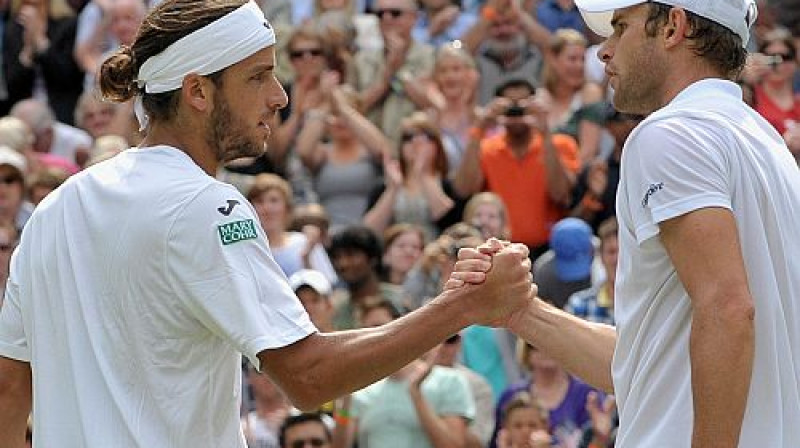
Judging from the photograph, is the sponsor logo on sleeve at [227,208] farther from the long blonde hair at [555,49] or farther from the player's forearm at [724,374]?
the long blonde hair at [555,49]

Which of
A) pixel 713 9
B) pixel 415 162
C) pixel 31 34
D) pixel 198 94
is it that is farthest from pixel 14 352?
pixel 31 34

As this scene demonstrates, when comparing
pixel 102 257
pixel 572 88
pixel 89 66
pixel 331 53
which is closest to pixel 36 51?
pixel 89 66

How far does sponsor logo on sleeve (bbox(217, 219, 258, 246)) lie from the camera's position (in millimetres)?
4676

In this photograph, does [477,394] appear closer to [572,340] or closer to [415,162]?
[415,162]

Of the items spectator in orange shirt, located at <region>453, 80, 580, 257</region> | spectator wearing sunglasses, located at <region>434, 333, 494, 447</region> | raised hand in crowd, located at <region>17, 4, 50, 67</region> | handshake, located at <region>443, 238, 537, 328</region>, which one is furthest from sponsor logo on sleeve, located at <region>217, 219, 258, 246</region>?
raised hand in crowd, located at <region>17, 4, 50, 67</region>

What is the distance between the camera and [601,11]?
16.1 ft

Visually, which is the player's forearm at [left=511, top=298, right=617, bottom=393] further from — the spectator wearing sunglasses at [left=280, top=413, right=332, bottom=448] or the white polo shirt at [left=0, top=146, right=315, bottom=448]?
the spectator wearing sunglasses at [left=280, top=413, right=332, bottom=448]

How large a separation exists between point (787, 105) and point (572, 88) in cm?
144

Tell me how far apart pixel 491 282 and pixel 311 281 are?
5722 mm

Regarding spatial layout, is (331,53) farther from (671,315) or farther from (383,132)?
(671,315)

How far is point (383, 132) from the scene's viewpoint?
13539 mm

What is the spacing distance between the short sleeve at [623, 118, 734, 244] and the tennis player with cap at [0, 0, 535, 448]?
2.03ft

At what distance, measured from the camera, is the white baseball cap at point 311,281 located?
10680 millimetres

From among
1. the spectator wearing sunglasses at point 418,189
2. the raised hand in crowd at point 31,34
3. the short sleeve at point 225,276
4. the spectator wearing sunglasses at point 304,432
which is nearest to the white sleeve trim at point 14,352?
the short sleeve at point 225,276
